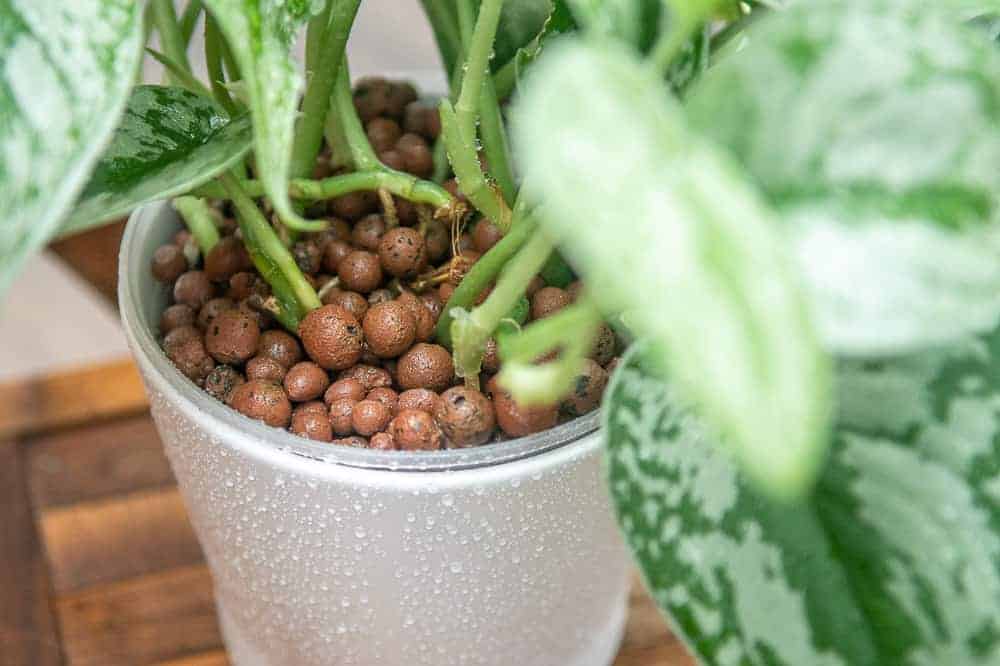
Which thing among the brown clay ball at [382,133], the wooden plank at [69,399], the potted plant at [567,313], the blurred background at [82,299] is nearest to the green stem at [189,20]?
the potted plant at [567,313]

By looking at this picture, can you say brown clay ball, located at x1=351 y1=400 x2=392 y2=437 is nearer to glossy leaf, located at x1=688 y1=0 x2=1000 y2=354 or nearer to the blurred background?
glossy leaf, located at x1=688 y1=0 x2=1000 y2=354

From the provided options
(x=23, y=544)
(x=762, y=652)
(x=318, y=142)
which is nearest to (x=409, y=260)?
(x=318, y=142)

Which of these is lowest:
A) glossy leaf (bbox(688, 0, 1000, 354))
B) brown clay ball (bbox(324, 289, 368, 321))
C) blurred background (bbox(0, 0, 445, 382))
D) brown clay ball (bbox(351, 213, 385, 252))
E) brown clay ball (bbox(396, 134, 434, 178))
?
blurred background (bbox(0, 0, 445, 382))

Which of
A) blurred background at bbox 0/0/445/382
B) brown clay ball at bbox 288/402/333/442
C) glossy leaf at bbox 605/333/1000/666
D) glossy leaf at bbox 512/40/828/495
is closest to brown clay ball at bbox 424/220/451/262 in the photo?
brown clay ball at bbox 288/402/333/442

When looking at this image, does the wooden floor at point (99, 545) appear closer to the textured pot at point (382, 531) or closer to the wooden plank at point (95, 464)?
the wooden plank at point (95, 464)

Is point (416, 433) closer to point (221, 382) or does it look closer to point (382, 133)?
point (221, 382)

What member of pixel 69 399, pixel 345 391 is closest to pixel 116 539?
pixel 69 399
